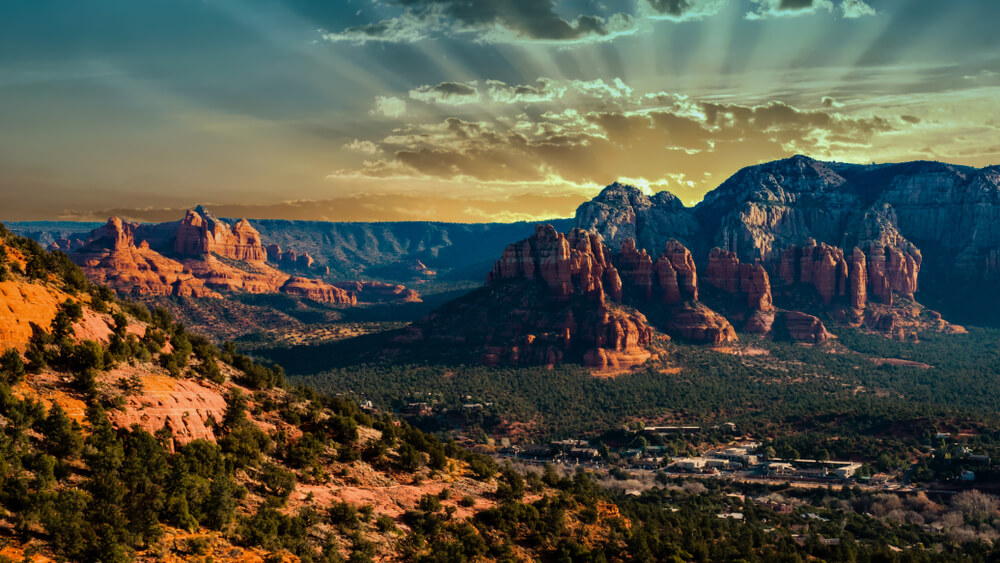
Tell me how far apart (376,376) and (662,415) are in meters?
65.7

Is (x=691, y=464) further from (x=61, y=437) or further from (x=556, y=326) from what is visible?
(x=61, y=437)

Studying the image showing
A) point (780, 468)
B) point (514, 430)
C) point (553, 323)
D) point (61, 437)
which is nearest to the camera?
point (61, 437)

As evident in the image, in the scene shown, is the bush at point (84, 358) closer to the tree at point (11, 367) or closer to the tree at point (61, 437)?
the tree at point (11, 367)

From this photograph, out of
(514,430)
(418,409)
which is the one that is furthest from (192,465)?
(418,409)

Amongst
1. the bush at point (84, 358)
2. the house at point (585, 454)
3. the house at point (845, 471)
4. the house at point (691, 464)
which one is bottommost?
the house at point (585, 454)

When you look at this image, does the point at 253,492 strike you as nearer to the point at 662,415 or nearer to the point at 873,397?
the point at 662,415

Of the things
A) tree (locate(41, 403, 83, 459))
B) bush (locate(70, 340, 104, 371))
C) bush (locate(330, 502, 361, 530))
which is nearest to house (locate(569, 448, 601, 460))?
bush (locate(330, 502, 361, 530))

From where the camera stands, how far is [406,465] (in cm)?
5059

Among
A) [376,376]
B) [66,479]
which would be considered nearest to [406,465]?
[66,479]

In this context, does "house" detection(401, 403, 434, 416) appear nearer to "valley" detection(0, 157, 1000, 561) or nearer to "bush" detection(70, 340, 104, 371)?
"valley" detection(0, 157, 1000, 561)

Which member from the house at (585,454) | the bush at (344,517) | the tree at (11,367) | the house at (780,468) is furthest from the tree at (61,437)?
the house at (780,468)

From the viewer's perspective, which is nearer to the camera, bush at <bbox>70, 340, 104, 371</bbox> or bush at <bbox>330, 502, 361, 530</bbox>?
bush at <bbox>70, 340, 104, 371</bbox>

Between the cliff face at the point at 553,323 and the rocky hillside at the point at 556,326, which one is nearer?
the cliff face at the point at 553,323

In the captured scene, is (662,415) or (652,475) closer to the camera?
(652,475)
